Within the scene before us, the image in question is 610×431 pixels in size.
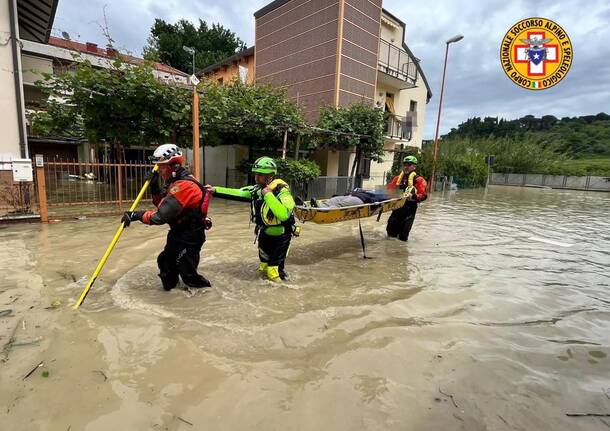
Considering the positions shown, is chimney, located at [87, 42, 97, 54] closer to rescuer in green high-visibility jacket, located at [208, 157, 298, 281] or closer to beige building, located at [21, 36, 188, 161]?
beige building, located at [21, 36, 188, 161]

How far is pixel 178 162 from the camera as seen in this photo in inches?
151

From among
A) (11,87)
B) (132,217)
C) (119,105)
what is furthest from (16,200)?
(132,217)

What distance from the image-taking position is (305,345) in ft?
10.5

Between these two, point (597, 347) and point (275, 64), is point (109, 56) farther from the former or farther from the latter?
point (597, 347)

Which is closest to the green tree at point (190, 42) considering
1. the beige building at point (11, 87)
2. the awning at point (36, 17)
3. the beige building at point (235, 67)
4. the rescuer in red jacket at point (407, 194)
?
the beige building at point (235, 67)

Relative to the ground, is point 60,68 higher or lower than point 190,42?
lower

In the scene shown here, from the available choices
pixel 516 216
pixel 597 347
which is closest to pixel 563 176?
pixel 516 216

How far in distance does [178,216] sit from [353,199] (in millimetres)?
3092

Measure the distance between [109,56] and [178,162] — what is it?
30.3 ft

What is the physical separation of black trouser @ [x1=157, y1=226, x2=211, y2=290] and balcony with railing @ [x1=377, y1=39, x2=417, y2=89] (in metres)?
18.1

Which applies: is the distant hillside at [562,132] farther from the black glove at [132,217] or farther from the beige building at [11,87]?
the black glove at [132,217]

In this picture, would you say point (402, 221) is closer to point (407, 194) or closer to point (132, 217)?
point (407, 194)

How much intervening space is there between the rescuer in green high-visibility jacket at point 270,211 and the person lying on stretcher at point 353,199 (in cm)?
125

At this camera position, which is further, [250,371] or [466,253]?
[466,253]
